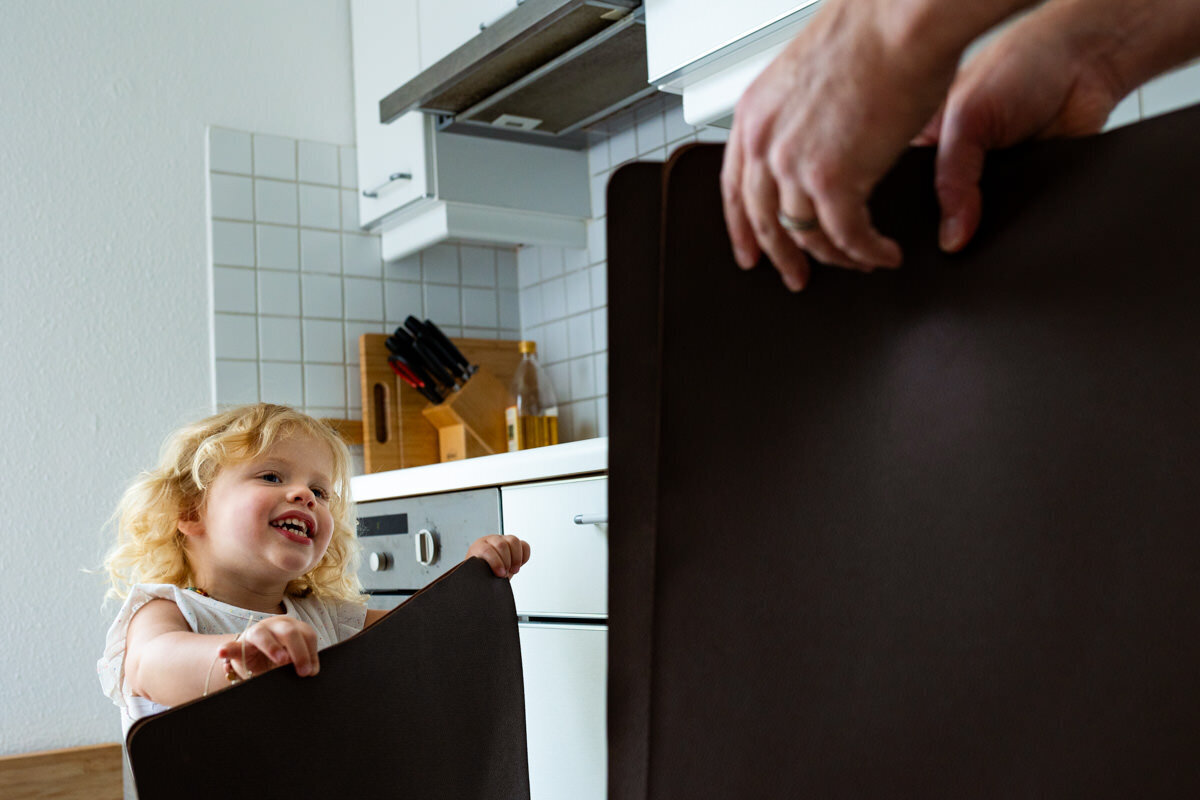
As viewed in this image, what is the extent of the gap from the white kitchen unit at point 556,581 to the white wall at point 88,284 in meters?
0.87

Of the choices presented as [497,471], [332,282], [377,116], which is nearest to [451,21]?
[377,116]

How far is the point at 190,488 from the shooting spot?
132cm

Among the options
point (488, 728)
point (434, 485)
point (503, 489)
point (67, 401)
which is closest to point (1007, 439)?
point (488, 728)

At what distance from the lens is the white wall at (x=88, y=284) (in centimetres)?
204

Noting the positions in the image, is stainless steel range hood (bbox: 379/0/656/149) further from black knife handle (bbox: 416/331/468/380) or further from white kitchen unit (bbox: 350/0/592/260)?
black knife handle (bbox: 416/331/468/380)

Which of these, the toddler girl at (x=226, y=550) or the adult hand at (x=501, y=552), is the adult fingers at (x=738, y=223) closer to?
the adult hand at (x=501, y=552)

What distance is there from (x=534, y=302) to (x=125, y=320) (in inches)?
34.5

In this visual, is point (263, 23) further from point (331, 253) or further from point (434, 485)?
point (434, 485)

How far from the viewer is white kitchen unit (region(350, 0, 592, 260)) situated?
2.18 meters

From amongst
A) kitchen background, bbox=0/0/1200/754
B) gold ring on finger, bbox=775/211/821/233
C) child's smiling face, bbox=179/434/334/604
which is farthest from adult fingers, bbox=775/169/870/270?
kitchen background, bbox=0/0/1200/754

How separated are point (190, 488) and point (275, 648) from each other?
650 mm

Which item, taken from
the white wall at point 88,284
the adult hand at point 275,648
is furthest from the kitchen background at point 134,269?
the adult hand at point 275,648

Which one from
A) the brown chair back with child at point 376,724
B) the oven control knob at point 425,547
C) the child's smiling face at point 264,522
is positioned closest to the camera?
the brown chair back with child at point 376,724

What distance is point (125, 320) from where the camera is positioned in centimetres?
217
